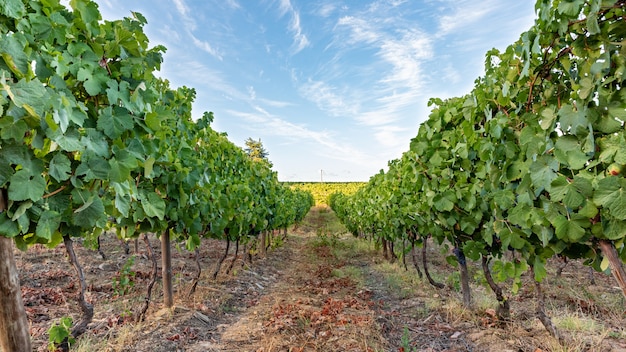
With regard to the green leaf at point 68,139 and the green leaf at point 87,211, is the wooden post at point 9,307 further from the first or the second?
the green leaf at point 68,139

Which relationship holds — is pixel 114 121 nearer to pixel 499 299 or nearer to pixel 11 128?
pixel 11 128

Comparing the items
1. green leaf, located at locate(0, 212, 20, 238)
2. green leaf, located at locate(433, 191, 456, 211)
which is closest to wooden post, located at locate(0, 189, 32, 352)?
green leaf, located at locate(0, 212, 20, 238)

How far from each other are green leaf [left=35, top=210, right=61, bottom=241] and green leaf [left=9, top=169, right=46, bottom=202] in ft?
0.57

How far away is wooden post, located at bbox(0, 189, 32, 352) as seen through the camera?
6.58ft

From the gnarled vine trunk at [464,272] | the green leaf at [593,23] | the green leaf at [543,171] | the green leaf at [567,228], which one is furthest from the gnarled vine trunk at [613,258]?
the gnarled vine trunk at [464,272]

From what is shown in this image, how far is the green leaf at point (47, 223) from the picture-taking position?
5.89 ft

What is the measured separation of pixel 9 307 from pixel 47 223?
2.25ft

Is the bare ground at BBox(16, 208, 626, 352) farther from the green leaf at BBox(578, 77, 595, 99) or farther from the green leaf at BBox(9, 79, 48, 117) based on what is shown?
the green leaf at BBox(9, 79, 48, 117)

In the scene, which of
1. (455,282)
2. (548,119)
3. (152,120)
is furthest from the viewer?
(455,282)

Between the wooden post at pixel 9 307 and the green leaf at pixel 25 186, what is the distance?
1.87 ft

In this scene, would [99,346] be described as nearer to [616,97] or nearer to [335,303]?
[335,303]

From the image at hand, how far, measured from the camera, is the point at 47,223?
1.84 metres

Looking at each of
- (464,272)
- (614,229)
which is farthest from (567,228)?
(464,272)

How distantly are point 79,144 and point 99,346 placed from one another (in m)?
2.98
